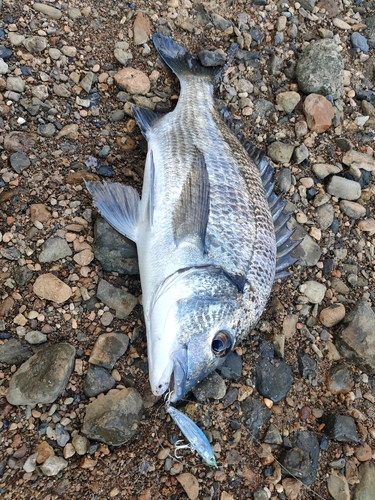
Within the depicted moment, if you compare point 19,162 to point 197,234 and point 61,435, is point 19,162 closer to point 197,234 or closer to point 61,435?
point 197,234

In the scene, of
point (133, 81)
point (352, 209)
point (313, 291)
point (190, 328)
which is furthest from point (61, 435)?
point (352, 209)

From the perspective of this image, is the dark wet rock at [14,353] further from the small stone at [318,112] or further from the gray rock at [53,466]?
the small stone at [318,112]

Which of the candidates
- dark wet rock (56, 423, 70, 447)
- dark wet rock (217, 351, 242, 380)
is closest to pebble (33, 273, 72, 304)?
dark wet rock (56, 423, 70, 447)

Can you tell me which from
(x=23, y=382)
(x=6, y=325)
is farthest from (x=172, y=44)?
(x=23, y=382)

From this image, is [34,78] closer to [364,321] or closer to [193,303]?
[193,303]

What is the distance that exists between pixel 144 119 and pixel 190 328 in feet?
7.20

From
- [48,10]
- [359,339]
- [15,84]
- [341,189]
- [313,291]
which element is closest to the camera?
[359,339]

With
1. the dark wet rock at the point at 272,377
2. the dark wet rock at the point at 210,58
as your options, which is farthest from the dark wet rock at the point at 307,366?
the dark wet rock at the point at 210,58

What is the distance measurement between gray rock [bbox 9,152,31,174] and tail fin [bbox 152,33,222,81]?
6.03ft

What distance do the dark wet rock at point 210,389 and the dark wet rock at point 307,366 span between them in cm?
79

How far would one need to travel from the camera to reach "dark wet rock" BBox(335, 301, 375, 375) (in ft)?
12.3

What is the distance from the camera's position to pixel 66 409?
305cm

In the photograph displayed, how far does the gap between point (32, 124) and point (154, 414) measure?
9.14 ft

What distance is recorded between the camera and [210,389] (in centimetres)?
329
